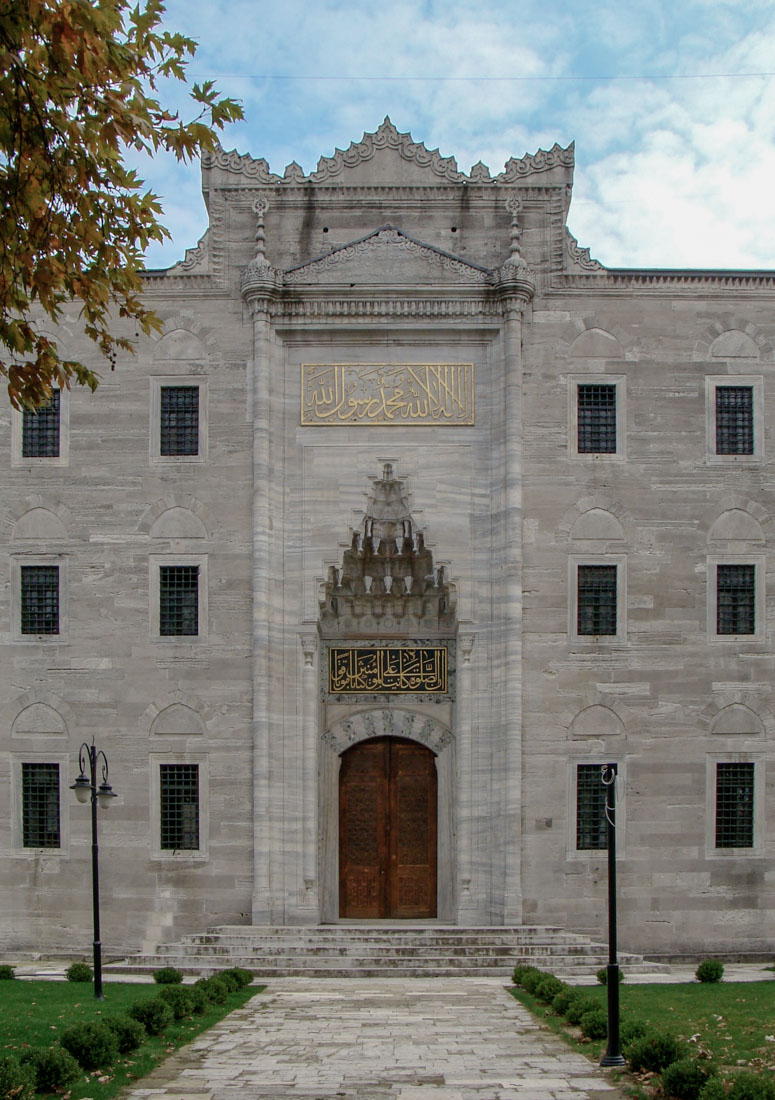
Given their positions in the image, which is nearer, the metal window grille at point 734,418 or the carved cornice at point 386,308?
the carved cornice at point 386,308

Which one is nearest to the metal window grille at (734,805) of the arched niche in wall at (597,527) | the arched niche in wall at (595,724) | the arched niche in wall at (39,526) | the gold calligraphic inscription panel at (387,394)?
the arched niche in wall at (595,724)

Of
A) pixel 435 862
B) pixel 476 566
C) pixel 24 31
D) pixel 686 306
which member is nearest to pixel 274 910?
pixel 435 862

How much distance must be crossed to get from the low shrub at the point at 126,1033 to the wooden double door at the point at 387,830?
9148 millimetres

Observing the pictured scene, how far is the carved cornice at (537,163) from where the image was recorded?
21.4 meters

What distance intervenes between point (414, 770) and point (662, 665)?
4555 mm

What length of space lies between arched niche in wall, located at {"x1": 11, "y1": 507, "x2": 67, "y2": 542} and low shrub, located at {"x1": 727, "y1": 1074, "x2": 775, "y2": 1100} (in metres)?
14.6

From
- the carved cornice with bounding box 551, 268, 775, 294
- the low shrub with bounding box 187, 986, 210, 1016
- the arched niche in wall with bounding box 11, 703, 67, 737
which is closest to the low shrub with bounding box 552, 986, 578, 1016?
the low shrub with bounding box 187, 986, 210, 1016

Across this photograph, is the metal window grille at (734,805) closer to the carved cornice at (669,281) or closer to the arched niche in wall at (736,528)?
the arched niche in wall at (736,528)

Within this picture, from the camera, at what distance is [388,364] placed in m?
21.0

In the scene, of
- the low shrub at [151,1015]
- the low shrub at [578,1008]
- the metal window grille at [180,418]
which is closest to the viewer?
the low shrub at [151,1015]

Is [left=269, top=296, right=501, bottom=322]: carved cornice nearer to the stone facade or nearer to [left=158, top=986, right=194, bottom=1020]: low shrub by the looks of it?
the stone facade

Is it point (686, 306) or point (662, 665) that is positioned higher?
point (686, 306)

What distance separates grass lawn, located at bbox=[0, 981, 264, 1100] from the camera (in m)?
10.4

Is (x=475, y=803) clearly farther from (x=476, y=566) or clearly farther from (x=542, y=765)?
(x=476, y=566)
